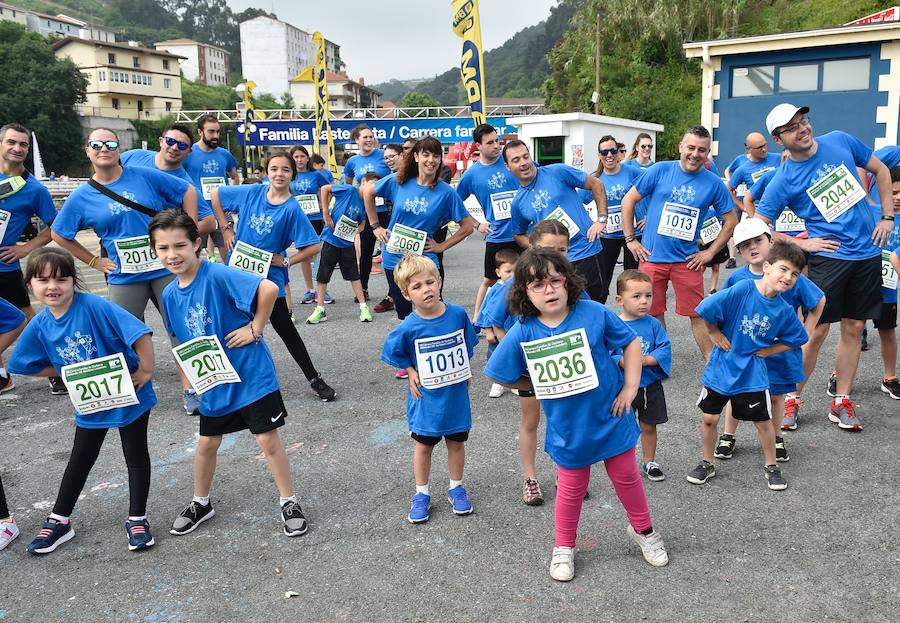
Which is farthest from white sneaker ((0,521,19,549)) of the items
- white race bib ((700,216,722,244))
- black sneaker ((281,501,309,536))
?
white race bib ((700,216,722,244))

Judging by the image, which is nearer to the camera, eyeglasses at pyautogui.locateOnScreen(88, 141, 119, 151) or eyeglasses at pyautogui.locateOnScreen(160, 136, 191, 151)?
eyeglasses at pyautogui.locateOnScreen(88, 141, 119, 151)

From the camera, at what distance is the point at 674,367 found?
6.43m

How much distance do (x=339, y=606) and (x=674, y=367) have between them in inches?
167

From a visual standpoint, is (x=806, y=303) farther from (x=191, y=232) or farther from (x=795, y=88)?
(x=795, y=88)

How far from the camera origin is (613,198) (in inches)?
324

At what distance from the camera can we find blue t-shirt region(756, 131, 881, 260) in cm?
492

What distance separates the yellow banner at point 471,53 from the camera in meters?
10.5

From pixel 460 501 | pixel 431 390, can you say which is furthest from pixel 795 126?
pixel 460 501

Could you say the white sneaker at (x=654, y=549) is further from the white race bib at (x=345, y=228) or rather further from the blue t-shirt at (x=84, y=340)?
the white race bib at (x=345, y=228)

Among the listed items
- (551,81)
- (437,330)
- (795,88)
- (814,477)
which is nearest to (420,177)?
(437,330)

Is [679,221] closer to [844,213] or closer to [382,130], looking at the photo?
[844,213]

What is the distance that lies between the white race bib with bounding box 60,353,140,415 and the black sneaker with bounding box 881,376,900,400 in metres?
5.17

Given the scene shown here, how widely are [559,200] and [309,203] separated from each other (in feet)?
16.7

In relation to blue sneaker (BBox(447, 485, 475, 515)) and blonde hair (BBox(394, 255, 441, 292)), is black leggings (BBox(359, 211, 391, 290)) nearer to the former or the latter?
blonde hair (BBox(394, 255, 441, 292))
